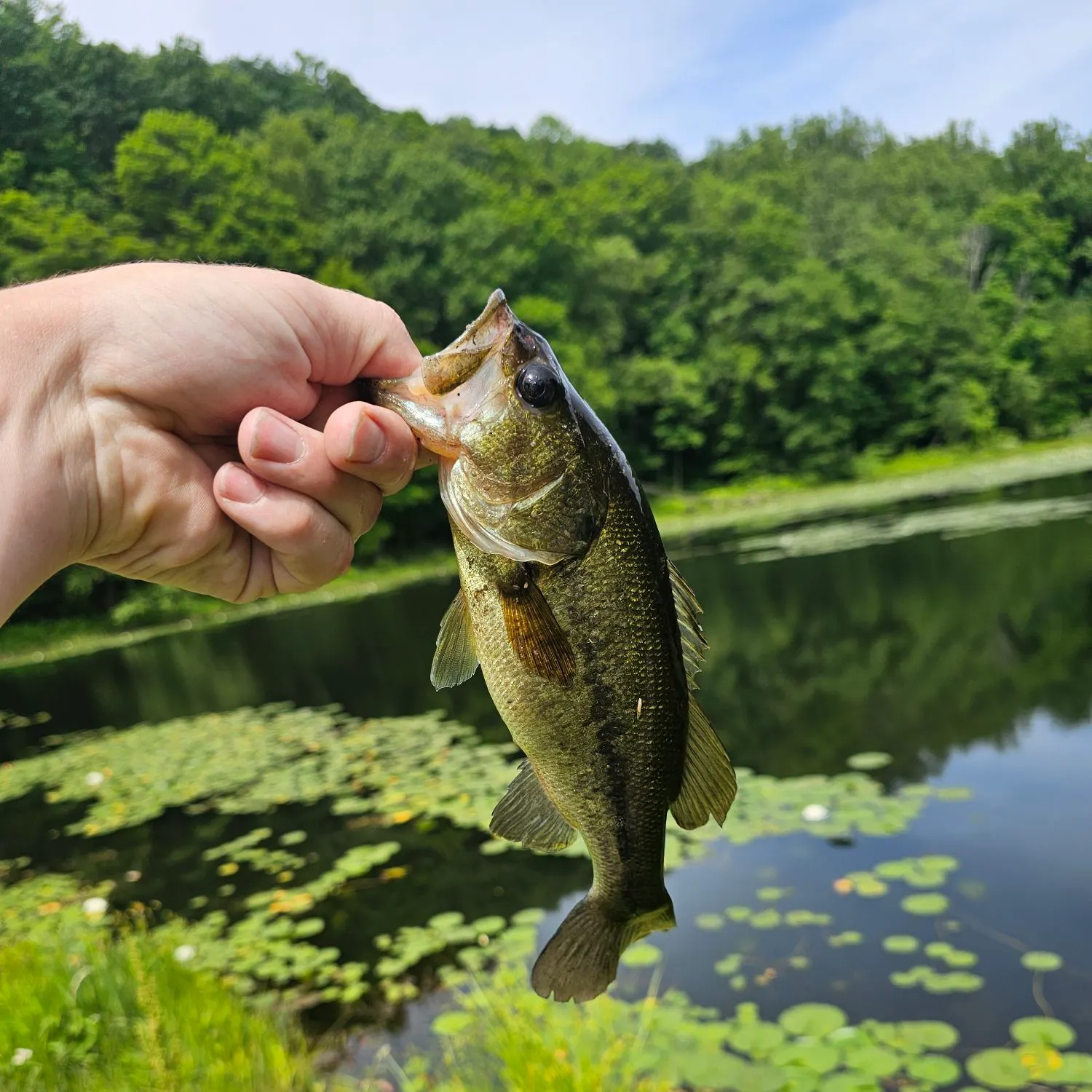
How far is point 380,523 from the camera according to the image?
27.5 meters

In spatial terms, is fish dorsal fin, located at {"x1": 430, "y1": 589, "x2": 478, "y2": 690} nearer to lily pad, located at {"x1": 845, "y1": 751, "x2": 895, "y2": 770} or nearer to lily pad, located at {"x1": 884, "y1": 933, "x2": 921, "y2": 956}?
lily pad, located at {"x1": 884, "y1": 933, "x2": 921, "y2": 956}

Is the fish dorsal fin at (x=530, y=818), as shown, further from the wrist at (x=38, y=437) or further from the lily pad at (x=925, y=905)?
the lily pad at (x=925, y=905)

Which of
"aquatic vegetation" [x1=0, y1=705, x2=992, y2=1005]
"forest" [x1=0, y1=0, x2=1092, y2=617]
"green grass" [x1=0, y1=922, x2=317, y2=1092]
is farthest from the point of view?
"forest" [x1=0, y1=0, x2=1092, y2=617]

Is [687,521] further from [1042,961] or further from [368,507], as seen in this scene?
[368,507]

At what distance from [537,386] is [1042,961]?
179 inches

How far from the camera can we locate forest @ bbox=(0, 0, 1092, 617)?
28.7 meters

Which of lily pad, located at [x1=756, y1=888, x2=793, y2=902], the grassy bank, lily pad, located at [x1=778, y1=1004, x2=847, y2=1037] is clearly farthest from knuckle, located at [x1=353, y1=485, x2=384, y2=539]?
the grassy bank

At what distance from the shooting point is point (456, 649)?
1.94 metres

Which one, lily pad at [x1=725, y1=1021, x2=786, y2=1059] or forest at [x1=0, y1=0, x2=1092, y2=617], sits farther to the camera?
forest at [x1=0, y1=0, x2=1092, y2=617]

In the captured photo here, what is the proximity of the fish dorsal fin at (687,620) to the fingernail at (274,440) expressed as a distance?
934 mm

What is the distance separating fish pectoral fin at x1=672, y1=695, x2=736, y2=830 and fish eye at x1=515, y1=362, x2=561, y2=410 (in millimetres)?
677

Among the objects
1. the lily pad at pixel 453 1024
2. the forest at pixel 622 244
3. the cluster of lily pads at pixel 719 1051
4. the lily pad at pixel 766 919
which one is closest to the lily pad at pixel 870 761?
the lily pad at pixel 766 919

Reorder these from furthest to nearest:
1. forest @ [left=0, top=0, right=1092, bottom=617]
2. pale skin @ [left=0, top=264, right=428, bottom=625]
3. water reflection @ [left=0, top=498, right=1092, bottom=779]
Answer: forest @ [left=0, top=0, right=1092, bottom=617]
water reflection @ [left=0, top=498, right=1092, bottom=779]
pale skin @ [left=0, top=264, right=428, bottom=625]

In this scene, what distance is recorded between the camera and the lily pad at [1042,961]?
15.4 ft
